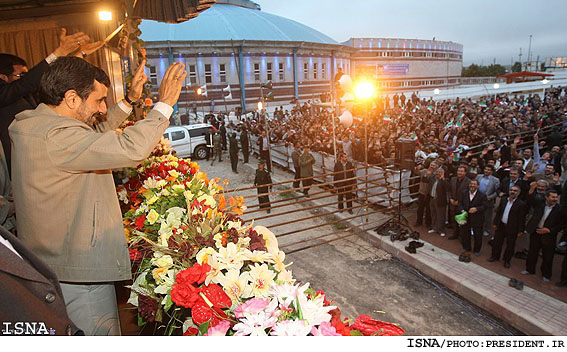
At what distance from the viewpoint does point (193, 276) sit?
190cm

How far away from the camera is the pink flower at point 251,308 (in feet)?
5.10

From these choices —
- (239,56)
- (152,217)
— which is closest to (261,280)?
(152,217)

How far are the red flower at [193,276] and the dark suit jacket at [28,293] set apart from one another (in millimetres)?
589

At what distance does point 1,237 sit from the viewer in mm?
1303

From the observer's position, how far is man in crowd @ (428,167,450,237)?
8.98 meters

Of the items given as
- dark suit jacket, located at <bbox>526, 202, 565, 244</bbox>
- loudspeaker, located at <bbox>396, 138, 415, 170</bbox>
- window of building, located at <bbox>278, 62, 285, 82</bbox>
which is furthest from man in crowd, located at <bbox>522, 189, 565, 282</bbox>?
window of building, located at <bbox>278, 62, 285, 82</bbox>

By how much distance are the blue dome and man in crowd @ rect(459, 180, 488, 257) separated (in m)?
33.6

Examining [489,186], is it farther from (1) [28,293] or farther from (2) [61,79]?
(1) [28,293]

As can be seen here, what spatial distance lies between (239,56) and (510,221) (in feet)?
113

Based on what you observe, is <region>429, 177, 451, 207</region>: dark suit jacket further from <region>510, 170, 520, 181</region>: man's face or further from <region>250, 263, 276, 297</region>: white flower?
<region>250, 263, 276, 297</region>: white flower

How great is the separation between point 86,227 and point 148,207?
1.14 meters

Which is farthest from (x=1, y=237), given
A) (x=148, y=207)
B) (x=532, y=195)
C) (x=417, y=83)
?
(x=417, y=83)

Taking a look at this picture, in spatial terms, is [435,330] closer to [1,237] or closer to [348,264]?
[348,264]
